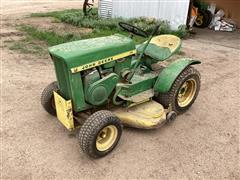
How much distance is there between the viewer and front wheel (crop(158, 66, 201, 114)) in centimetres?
329

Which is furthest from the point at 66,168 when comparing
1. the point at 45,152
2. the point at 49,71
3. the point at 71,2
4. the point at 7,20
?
the point at 71,2

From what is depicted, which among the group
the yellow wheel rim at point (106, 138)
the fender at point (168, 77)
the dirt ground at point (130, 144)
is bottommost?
the dirt ground at point (130, 144)

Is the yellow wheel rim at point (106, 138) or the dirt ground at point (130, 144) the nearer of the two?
the dirt ground at point (130, 144)

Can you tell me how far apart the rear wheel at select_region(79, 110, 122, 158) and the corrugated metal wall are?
528 cm

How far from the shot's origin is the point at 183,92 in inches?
143

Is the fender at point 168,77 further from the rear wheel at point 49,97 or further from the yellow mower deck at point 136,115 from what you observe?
the rear wheel at point 49,97

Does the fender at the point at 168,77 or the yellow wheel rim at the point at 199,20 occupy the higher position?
the fender at the point at 168,77

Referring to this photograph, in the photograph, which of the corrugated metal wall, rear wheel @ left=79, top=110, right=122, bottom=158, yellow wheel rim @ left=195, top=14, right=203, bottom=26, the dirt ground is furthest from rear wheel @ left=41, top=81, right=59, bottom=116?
yellow wheel rim @ left=195, top=14, right=203, bottom=26

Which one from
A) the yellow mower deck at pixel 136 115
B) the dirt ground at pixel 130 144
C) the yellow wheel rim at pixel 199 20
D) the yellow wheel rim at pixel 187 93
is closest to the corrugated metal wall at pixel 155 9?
the yellow wheel rim at pixel 199 20

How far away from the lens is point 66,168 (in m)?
2.65

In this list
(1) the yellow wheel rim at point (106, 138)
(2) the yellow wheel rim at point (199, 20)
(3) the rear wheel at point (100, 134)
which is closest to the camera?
(3) the rear wheel at point (100, 134)

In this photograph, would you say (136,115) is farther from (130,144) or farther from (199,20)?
(199,20)

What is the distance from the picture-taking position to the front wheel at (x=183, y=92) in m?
3.29

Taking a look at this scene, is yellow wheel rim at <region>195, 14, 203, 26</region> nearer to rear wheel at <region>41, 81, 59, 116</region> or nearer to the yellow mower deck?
the yellow mower deck
